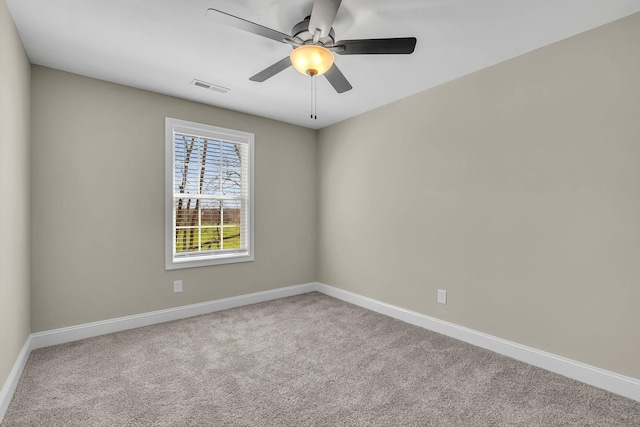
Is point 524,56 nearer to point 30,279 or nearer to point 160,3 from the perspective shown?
point 160,3

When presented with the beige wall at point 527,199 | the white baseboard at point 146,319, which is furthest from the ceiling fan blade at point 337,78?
the white baseboard at point 146,319

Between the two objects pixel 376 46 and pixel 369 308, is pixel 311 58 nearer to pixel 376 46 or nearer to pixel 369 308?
pixel 376 46

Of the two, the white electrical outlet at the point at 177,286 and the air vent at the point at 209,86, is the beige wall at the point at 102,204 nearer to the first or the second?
the white electrical outlet at the point at 177,286

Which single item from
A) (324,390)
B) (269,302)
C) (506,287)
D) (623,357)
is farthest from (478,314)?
(269,302)

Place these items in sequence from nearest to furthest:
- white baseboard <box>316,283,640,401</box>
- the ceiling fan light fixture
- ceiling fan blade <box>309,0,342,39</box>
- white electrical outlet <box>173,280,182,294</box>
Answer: ceiling fan blade <box>309,0,342,39</box>, the ceiling fan light fixture, white baseboard <box>316,283,640,401</box>, white electrical outlet <box>173,280,182,294</box>

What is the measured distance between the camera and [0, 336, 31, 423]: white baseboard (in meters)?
1.81

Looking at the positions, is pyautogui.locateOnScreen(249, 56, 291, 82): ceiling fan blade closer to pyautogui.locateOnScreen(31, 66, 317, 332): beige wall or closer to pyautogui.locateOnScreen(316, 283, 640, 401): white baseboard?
pyautogui.locateOnScreen(31, 66, 317, 332): beige wall

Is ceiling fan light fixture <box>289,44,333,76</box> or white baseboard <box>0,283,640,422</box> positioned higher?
ceiling fan light fixture <box>289,44,333,76</box>

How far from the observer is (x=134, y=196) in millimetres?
3174

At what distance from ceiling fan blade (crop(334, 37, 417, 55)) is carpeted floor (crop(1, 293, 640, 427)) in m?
2.16

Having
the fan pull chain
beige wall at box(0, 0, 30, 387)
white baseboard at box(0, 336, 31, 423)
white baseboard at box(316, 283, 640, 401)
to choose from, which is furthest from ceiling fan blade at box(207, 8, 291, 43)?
white baseboard at box(316, 283, 640, 401)

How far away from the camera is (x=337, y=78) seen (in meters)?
2.30

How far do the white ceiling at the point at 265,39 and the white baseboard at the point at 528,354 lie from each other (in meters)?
2.32

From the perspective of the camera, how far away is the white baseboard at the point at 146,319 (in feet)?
8.99
